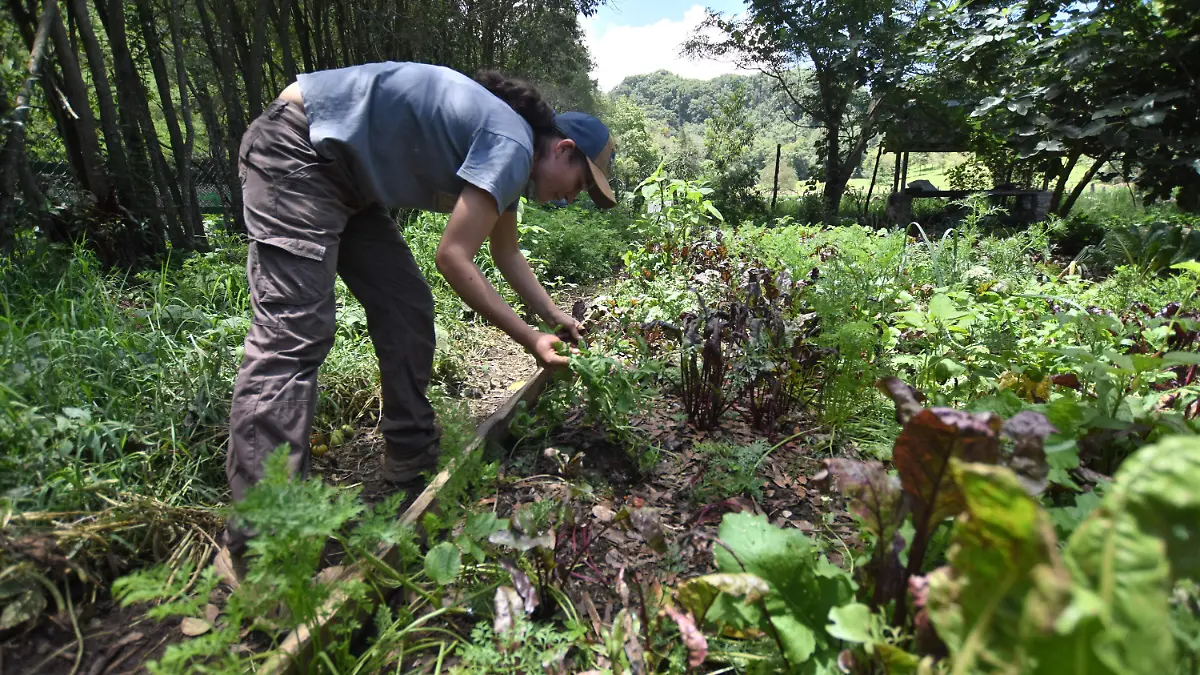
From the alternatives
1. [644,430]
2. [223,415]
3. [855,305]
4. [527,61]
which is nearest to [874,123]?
[527,61]

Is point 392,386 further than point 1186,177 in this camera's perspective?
No

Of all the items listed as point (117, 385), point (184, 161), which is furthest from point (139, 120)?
point (117, 385)

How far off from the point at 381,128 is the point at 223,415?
4.14 feet

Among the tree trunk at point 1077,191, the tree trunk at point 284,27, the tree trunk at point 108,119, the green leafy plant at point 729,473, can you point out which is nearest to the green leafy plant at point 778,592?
the green leafy plant at point 729,473

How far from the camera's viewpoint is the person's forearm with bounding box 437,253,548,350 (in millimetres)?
1821

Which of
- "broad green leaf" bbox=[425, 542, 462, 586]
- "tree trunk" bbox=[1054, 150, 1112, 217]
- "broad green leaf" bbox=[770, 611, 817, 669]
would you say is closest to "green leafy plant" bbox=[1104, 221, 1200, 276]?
"tree trunk" bbox=[1054, 150, 1112, 217]

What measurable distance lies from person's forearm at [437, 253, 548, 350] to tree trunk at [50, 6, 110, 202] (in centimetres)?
398

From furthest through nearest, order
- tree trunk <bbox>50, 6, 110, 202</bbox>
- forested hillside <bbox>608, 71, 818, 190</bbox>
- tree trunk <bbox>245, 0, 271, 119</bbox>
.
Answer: forested hillside <bbox>608, 71, 818, 190</bbox> < tree trunk <bbox>245, 0, 271, 119</bbox> < tree trunk <bbox>50, 6, 110, 202</bbox>

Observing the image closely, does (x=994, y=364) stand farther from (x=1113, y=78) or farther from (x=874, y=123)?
(x=874, y=123)

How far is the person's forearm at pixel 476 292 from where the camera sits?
1821 mm

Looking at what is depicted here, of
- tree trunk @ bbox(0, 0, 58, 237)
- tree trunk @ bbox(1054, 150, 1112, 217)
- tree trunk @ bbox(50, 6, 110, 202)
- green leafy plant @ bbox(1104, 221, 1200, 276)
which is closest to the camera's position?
tree trunk @ bbox(0, 0, 58, 237)

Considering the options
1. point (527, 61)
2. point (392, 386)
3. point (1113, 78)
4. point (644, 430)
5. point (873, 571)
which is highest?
point (527, 61)

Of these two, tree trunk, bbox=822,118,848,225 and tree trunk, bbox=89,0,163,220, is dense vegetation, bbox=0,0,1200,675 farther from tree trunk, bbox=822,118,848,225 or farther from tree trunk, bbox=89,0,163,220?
tree trunk, bbox=822,118,848,225

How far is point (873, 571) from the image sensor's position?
3.86ft
